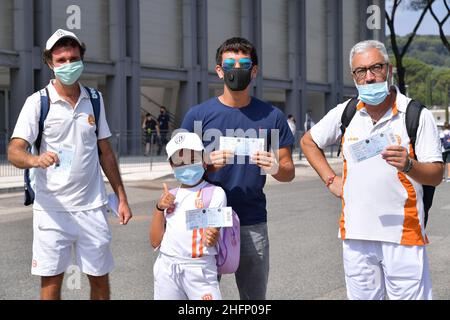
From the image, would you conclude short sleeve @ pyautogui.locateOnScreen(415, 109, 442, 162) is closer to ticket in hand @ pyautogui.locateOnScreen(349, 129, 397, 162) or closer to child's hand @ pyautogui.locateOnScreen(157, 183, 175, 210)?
ticket in hand @ pyautogui.locateOnScreen(349, 129, 397, 162)

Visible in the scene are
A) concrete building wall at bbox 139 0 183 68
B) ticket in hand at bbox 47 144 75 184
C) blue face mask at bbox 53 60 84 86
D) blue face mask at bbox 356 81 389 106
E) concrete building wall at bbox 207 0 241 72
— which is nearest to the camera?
blue face mask at bbox 356 81 389 106

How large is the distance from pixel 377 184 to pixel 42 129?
2079mm

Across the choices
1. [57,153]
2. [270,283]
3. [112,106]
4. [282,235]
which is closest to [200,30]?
[112,106]

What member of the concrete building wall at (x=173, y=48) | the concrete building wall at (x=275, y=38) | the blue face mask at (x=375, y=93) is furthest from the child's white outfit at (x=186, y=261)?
the concrete building wall at (x=275, y=38)

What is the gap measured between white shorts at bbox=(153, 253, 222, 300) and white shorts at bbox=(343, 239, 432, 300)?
74 cm

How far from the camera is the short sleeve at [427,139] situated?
3.80m

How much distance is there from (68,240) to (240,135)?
1309mm

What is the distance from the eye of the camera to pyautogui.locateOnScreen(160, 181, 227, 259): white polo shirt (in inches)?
161

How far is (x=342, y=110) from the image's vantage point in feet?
13.5

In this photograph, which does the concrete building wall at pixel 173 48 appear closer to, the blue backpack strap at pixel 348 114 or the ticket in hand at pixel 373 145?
the blue backpack strap at pixel 348 114

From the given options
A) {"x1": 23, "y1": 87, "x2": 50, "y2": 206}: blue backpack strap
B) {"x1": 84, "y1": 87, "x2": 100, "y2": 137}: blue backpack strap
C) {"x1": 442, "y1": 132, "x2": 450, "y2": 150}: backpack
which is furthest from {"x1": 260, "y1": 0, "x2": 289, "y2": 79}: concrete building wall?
{"x1": 23, "y1": 87, "x2": 50, "y2": 206}: blue backpack strap

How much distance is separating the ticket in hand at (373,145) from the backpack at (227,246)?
81cm

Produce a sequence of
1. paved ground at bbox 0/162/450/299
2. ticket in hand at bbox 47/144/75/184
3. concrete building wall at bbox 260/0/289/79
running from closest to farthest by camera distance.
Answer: ticket in hand at bbox 47/144/75/184 → paved ground at bbox 0/162/450/299 → concrete building wall at bbox 260/0/289/79

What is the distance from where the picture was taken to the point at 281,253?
884cm
